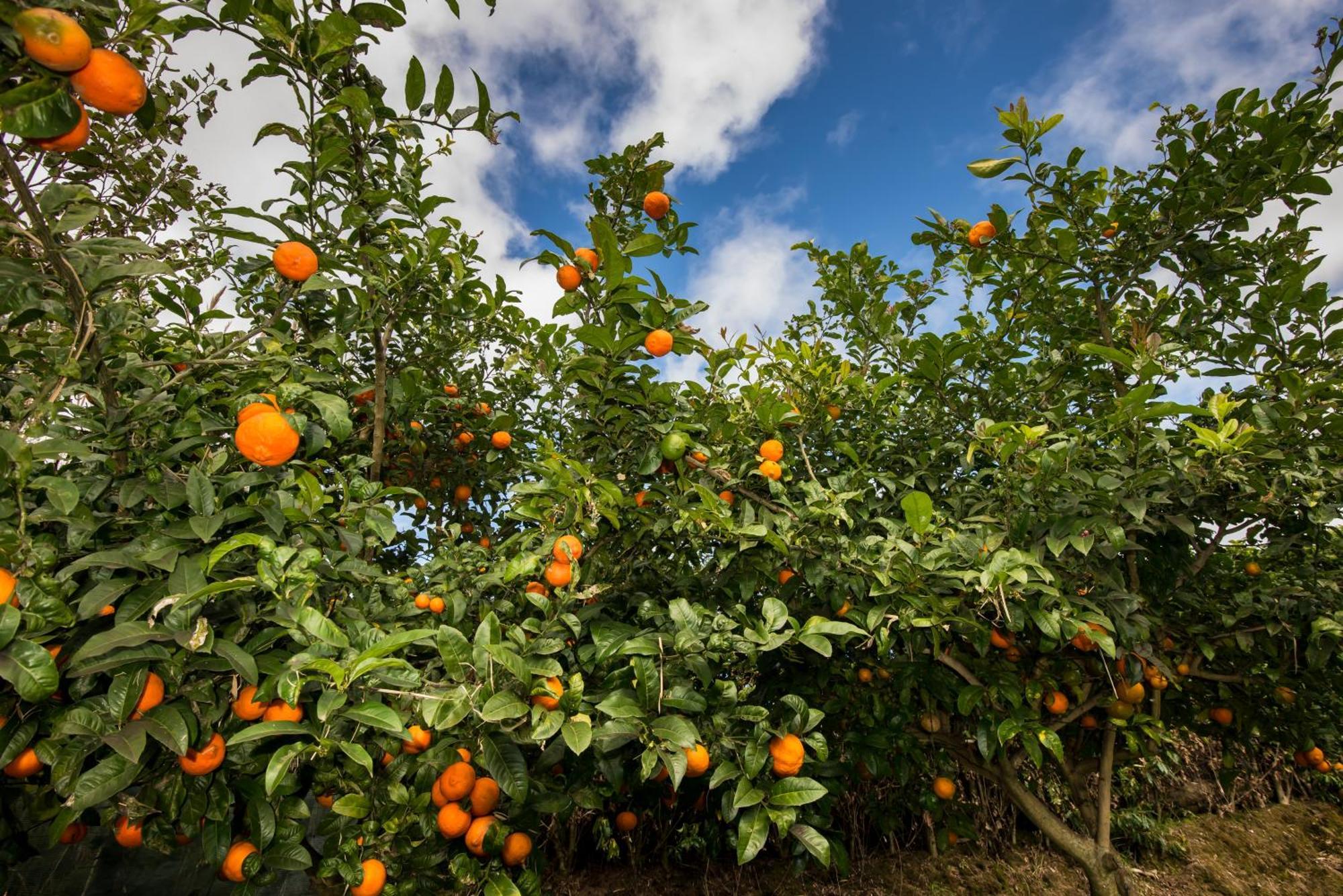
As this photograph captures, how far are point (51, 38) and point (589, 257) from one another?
39.6 inches

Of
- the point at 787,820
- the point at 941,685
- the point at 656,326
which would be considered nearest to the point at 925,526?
the point at 787,820

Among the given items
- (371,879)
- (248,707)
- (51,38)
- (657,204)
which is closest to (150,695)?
(248,707)

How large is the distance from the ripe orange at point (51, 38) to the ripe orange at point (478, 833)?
58.2 inches

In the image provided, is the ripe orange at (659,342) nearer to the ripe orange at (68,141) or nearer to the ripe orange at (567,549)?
the ripe orange at (567,549)

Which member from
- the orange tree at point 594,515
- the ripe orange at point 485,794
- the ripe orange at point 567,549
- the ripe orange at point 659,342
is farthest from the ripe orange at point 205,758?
the ripe orange at point 659,342

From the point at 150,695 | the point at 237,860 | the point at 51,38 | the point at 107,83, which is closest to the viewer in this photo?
the point at 51,38

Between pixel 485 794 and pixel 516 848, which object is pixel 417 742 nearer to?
pixel 485 794

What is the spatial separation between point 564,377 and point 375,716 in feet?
3.20

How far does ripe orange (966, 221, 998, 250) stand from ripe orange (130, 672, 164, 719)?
8.81ft

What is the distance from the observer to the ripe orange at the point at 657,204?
1781 mm

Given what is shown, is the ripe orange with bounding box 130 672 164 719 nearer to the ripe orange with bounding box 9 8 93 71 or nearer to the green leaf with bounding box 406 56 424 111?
the ripe orange with bounding box 9 8 93 71

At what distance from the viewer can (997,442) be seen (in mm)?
1801

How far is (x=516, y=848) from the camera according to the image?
1.37m

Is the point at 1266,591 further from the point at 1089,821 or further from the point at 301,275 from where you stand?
the point at 301,275
